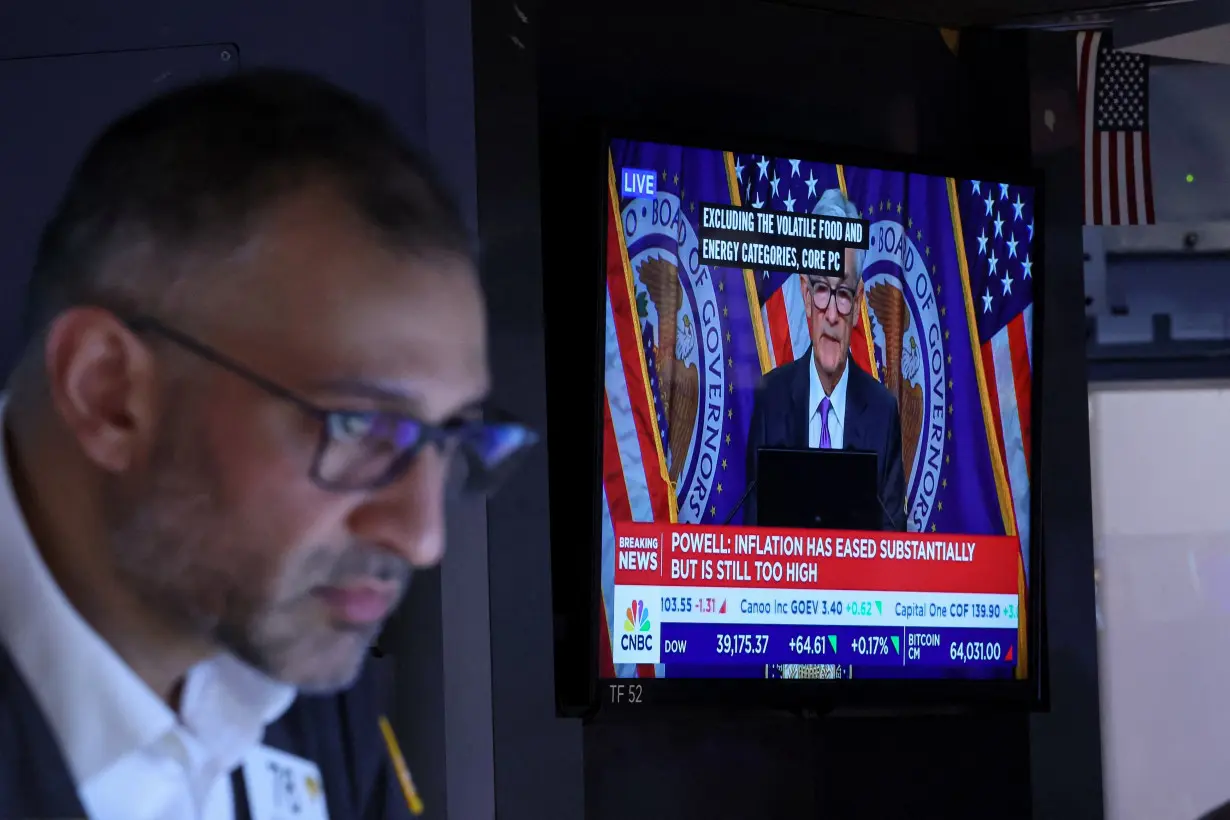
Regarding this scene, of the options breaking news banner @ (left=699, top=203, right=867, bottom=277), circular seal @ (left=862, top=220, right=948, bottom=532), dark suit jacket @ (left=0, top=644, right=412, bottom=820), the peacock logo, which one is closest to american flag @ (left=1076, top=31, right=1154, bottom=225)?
circular seal @ (left=862, top=220, right=948, bottom=532)

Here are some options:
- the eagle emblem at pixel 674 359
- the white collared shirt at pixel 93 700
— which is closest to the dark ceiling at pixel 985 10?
the eagle emblem at pixel 674 359

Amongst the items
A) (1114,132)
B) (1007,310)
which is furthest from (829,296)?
(1114,132)

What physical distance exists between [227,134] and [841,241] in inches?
96.9

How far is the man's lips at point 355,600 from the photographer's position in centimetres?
99

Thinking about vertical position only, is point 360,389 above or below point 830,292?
below

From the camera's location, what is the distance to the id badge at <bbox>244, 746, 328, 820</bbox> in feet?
3.67

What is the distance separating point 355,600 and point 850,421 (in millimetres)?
2410

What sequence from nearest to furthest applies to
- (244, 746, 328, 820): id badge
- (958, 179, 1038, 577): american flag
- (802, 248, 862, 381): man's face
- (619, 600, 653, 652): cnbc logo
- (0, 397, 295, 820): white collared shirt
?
(0, 397, 295, 820): white collared shirt, (244, 746, 328, 820): id badge, (619, 600, 653, 652): cnbc logo, (802, 248, 862, 381): man's face, (958, 179, 1038, 577): american flag

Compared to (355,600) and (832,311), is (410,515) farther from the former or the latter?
(832,311)

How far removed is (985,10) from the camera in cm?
370

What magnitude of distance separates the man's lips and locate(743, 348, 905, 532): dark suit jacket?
7.34 feet

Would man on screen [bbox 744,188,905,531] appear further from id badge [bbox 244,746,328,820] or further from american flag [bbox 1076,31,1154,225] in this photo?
id badge [bbox 244,746,328,820]

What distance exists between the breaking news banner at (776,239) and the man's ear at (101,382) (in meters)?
2.26

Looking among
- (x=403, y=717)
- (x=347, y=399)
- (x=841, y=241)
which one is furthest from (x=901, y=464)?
(x=347, y=399)
